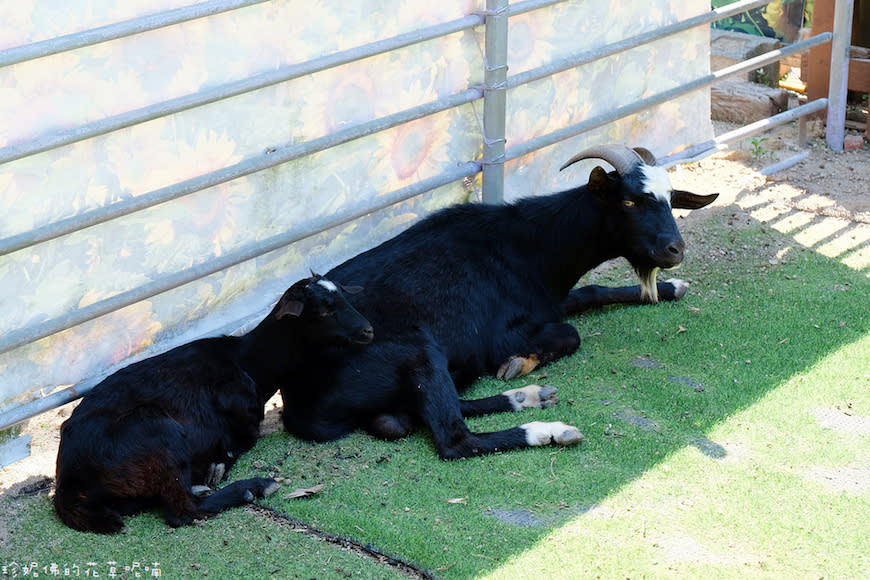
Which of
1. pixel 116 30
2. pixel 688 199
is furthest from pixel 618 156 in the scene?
pixel 116 30

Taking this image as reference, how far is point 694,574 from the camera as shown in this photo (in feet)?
11.5

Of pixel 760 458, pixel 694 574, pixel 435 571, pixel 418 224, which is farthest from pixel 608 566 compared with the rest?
pixel 418 224

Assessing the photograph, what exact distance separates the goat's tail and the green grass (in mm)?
45

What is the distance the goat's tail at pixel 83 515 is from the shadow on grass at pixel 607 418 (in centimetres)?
59

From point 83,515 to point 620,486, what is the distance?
2011mm

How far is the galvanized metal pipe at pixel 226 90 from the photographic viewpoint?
13.9ft

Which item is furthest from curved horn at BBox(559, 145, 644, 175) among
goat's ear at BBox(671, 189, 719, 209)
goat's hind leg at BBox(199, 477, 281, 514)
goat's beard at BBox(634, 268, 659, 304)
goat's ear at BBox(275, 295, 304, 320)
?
goat's hind leg at BBox(199, 477, 281, 514)

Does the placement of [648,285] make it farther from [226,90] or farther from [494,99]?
[226,90]

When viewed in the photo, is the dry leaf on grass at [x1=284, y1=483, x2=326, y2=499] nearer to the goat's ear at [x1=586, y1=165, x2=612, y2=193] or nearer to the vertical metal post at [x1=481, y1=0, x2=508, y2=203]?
the goat's ear at [x1=586, y1=165, x2=612, y2=193]

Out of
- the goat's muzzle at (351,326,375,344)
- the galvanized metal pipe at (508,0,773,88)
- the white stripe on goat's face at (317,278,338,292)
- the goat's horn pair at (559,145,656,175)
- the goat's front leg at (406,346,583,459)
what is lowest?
the goat's front leg at (406,346,583,459)

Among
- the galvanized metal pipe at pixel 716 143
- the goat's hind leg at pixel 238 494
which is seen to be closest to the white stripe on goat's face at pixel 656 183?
the galvanized metal pipe at pixel 716 143

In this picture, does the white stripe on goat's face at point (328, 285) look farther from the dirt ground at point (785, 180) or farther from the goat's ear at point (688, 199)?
the dirt ground at point (785, 180)

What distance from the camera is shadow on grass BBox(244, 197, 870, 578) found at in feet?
12.7

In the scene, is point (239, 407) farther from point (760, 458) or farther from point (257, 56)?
point (760, 458)
